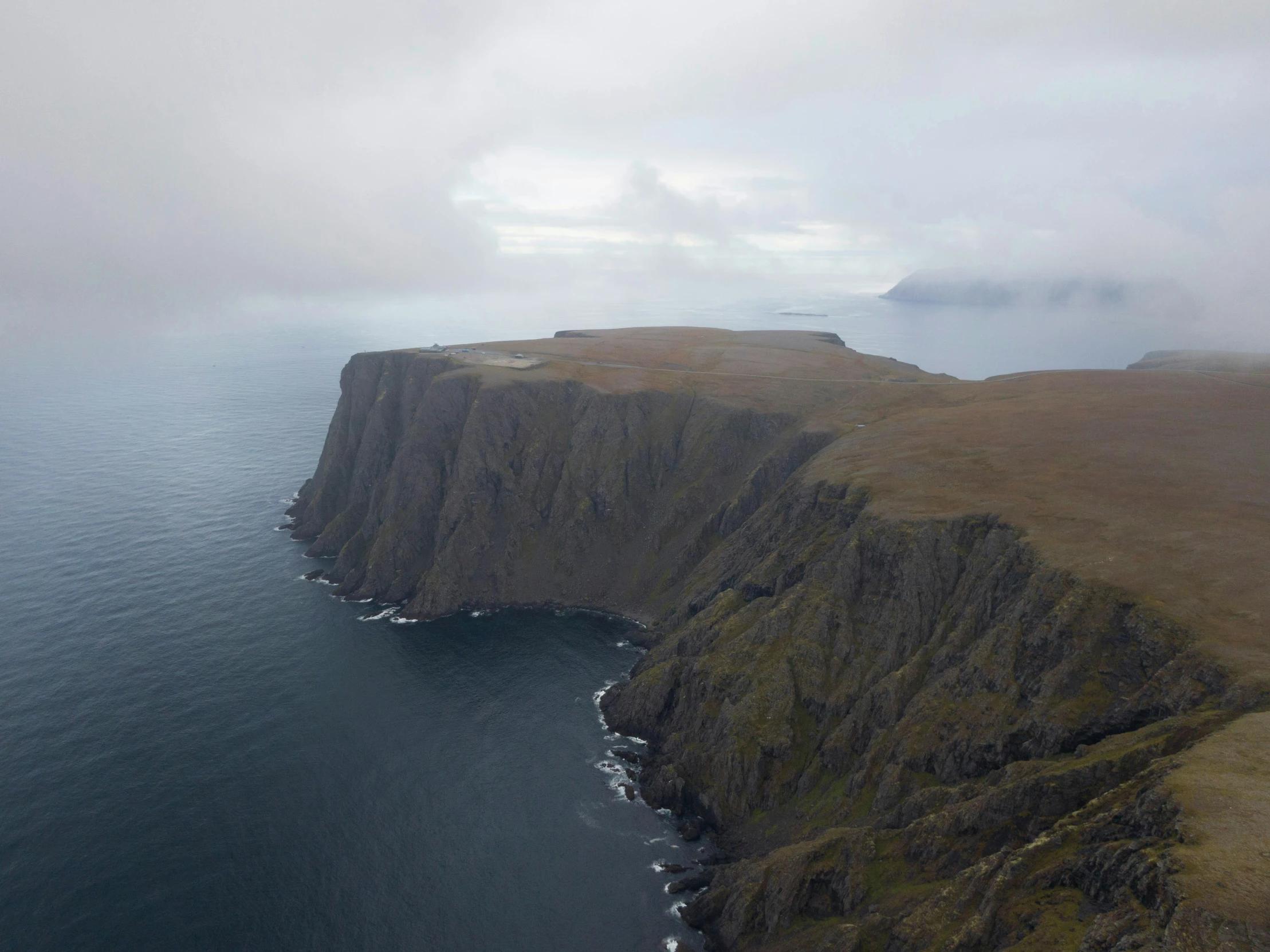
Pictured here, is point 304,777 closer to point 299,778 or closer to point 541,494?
point 299,778

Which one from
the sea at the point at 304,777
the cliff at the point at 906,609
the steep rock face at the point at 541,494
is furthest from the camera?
the steep rock face at the point at 541,494

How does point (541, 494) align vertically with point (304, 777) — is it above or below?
above

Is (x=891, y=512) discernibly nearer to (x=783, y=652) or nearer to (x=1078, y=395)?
(x=783, y=652)

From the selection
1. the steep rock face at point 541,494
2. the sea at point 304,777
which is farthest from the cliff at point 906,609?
the sea at point 304,777

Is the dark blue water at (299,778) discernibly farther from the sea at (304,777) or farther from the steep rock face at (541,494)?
the steep rock face at (541,494)

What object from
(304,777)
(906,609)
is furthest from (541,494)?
(906,609)

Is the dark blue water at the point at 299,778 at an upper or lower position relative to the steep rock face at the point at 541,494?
lower

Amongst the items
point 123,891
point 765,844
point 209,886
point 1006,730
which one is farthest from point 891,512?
point 123,891

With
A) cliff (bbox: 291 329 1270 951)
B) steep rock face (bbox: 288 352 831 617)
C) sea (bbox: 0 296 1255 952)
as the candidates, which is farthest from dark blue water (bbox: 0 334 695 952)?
steep rock face (bbox: 288 352 831 617)
